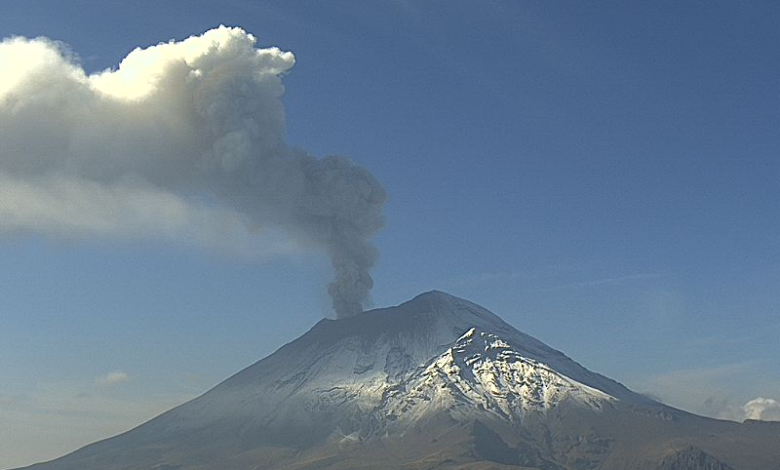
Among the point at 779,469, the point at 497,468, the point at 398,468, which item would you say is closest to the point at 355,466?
the point at 398,468

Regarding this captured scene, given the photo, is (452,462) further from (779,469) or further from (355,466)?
(779,469)

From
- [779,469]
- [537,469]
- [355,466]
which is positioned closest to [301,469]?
[355,466]

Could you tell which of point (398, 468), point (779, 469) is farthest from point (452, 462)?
point (779, 469)

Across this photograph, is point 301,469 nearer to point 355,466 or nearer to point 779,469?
point 355,466

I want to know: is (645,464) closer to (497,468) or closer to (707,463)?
(707,463)

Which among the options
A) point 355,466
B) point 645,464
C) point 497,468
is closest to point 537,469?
point 497,468
